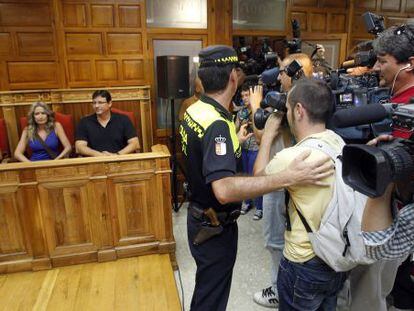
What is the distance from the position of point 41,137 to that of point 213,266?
2.47 metres

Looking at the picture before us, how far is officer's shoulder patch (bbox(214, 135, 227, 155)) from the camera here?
129 centimetres

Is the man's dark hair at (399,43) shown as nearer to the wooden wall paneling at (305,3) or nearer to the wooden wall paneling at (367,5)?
the wooden wall paneling at (305,3)

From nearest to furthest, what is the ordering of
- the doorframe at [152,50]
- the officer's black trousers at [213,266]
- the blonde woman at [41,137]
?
the officer's black trousers at [213,266], the blonde woman at [41,137], the doorframe at [152,50]

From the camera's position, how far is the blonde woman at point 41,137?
10.5 ft

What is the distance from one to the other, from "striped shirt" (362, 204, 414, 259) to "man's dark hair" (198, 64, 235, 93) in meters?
0.85

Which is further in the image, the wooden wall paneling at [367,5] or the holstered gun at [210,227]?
the wooden wall paneling at [367,5]

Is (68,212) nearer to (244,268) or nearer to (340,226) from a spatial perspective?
(244,268)

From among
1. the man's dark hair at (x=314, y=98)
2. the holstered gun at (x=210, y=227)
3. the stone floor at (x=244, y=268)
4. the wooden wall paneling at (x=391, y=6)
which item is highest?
the wooden wall paneling at (x=391, y=6)

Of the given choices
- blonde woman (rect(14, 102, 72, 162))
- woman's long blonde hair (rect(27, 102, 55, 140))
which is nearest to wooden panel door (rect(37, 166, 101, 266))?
blonde woman (rect(14, 102, 72, 162))

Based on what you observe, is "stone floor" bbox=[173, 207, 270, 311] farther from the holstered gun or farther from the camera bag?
the camera bag

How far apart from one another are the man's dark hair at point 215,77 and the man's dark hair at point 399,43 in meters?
0.83

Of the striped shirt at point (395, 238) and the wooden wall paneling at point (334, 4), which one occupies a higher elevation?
the wooden wall paneling at point (334, 4)

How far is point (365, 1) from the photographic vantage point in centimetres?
454

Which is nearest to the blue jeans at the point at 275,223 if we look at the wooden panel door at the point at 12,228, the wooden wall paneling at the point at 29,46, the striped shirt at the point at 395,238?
the striped shirt at the point at 395,238
